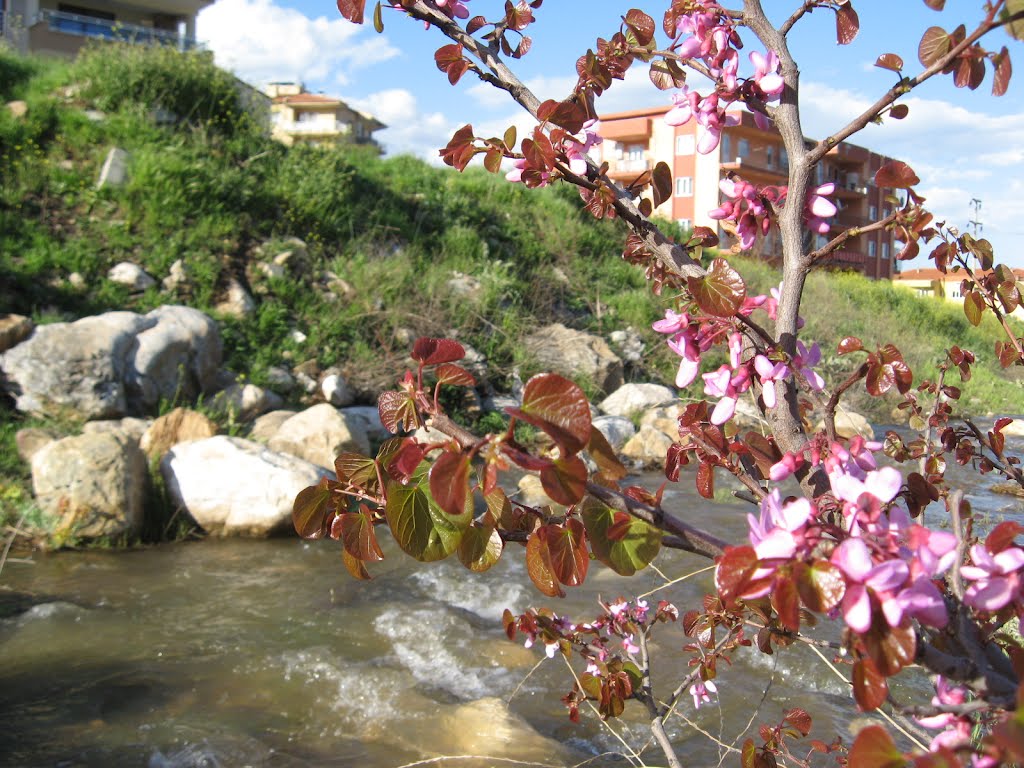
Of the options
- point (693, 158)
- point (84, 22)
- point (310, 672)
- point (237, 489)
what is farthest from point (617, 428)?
point (693, 158)

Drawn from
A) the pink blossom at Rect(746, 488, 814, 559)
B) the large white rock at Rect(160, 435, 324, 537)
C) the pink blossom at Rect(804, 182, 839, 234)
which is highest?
the pink blossom at Rect(804, 182, 839, 234)

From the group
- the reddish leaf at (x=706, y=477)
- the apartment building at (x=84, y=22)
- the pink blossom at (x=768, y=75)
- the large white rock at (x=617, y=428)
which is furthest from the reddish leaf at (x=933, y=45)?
the apartment building at (x=84, y=22)

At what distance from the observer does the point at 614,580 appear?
5.31 meters

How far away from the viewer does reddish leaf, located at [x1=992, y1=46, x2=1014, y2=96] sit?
0.98m

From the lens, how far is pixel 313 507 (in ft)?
3.17

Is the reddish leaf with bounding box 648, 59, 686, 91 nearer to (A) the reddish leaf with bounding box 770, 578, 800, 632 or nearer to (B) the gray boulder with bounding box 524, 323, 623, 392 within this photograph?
(A) the reddish leaf with bounding box 770, 578, 800, 632

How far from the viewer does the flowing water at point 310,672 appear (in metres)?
3.17

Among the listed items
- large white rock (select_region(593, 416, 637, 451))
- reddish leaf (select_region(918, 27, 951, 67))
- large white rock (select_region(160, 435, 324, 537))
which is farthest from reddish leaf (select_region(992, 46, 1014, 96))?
large white rock (select_region(593, 416, 637, 451))

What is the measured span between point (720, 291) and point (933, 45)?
1.38 feet

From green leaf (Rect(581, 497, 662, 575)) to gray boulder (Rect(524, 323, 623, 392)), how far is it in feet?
32.1

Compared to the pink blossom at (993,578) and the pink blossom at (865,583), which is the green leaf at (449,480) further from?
the pink blossom at (993,578)

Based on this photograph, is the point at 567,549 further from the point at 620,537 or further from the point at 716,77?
the point at 716,77

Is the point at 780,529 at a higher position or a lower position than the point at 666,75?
lower

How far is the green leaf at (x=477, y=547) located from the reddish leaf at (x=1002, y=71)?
83 cm
